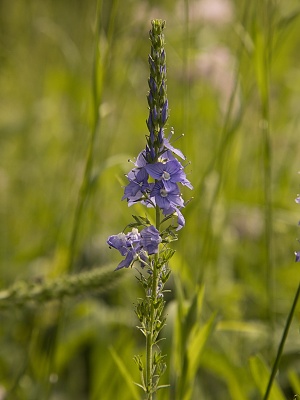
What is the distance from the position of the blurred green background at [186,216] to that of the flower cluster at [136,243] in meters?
0.36

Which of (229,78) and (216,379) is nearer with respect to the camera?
(216,379)

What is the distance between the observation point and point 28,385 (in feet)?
8.65

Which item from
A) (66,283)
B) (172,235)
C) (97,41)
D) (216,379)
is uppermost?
(97,41)

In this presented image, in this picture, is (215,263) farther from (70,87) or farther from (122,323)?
(70,87)

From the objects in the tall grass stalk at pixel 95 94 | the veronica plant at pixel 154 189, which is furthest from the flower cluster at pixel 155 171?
the tall grass stalk at pixel 95 94

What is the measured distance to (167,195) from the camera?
1131mm

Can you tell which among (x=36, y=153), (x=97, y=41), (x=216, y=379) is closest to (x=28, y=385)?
(x=216, y=379)

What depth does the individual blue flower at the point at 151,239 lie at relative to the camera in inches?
43.6

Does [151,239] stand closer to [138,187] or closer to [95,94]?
[138,187]

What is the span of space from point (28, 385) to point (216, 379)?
2.75ft

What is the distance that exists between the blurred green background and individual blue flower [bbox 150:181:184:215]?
0.38 metres

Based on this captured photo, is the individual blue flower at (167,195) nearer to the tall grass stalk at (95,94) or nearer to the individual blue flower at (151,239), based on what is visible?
the individual blue flower at (151,239)

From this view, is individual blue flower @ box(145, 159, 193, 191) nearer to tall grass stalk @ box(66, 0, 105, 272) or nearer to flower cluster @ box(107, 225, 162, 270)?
flower cluster @ box(107, 225, 162, 270)

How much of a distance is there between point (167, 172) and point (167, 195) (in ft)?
0.13
